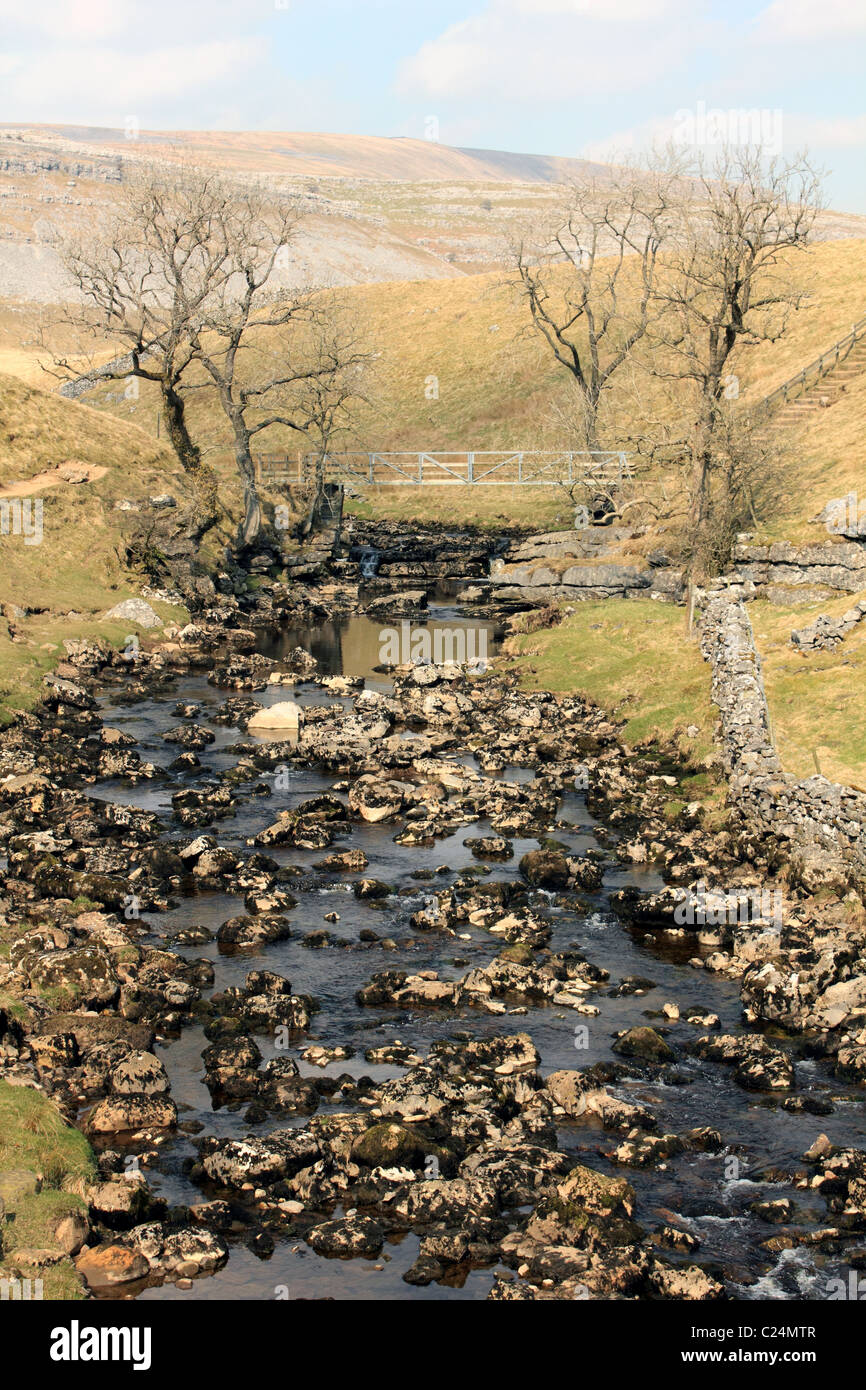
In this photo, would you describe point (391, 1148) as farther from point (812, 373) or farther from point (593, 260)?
point (593, 260)

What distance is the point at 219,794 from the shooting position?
1066 inches

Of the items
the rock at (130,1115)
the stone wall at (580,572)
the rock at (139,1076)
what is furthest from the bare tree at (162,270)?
the rock at (130,1115)

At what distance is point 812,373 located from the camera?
178 ft

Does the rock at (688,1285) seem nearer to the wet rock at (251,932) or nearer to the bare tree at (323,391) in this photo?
the wet rock at (251,932)

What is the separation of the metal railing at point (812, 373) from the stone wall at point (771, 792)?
23.0 meters

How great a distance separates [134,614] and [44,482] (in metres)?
9.77

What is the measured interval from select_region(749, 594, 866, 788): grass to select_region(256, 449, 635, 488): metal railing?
24.3 metres

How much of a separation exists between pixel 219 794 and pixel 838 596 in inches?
839

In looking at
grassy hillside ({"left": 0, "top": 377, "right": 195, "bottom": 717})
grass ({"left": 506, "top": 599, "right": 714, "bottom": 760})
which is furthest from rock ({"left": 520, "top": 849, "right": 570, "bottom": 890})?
grassy hillside ({"left": 0, "top": 377, "right": 195, "bottom": 717})

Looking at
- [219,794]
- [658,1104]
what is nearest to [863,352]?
[219,794]

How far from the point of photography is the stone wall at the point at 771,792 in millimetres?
21188

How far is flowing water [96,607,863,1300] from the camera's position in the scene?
40.7ft

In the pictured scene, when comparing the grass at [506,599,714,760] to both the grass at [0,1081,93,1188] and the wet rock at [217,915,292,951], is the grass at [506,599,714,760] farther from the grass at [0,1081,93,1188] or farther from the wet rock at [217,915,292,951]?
the grass at [0,1081,93,1188]
